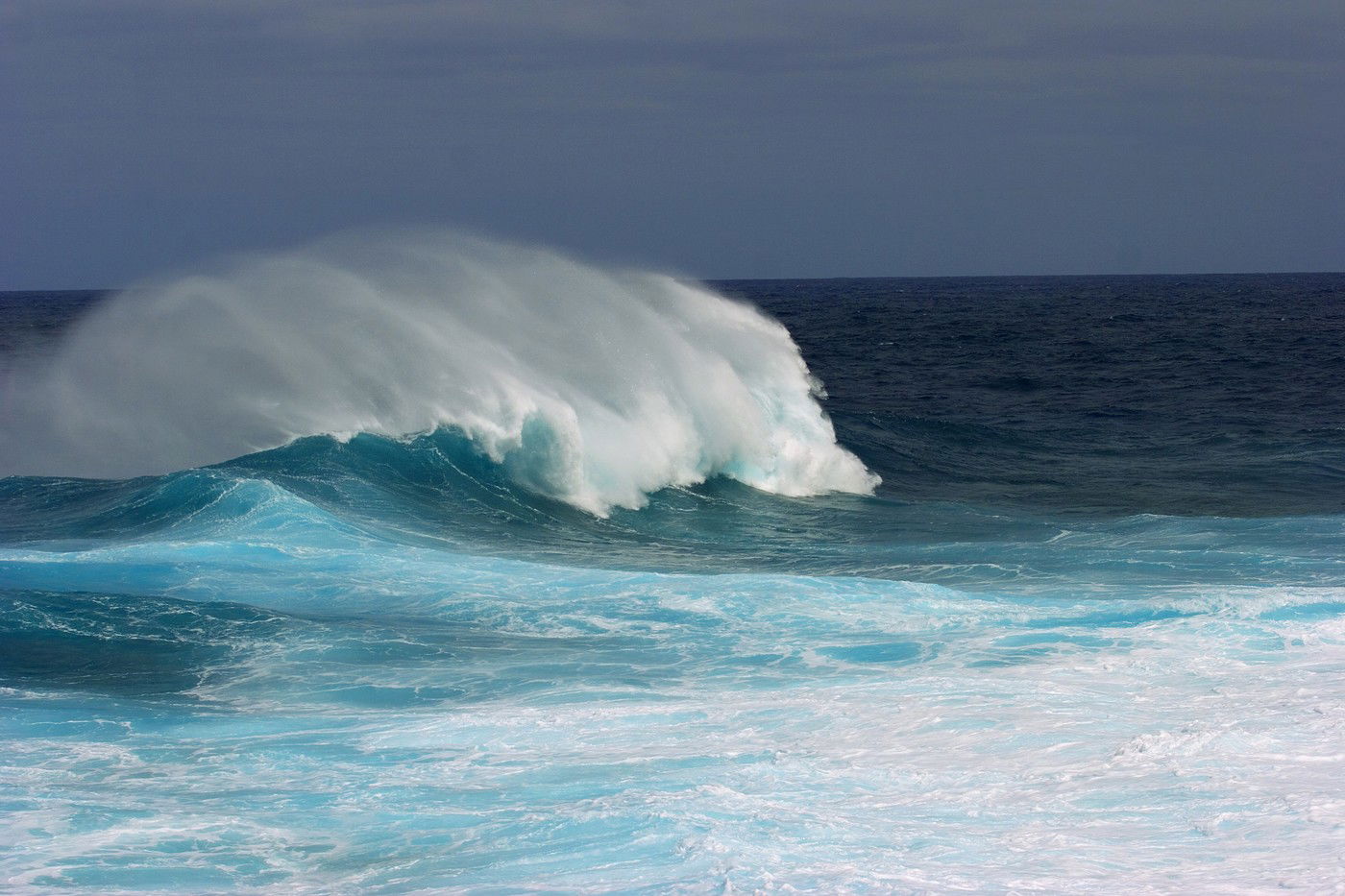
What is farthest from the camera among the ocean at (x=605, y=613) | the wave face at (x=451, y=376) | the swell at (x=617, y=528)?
the wave face at (x=451, y=376)

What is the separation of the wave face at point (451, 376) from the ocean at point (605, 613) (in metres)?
0.07

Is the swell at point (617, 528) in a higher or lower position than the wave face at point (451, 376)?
lower

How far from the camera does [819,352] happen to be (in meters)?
42.0

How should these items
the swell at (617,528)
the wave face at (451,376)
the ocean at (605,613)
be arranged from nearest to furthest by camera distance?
1. the ocean at (605,613)
2. the swell at (617,528)
3. the wave face at (451,376)

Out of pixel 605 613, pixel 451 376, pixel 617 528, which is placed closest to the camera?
pixel 605 613

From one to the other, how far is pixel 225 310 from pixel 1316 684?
49.6 ft

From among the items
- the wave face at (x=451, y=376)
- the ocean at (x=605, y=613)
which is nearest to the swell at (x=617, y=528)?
the ocean at (x=605, y=613)

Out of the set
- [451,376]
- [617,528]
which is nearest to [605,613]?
[617,528]

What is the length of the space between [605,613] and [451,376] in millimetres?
7728

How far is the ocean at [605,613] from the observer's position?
→ 5.55 metres

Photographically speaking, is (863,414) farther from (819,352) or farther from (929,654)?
(819,352)

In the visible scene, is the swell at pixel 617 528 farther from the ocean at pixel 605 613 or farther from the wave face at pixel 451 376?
the wave face at pixel 451 376

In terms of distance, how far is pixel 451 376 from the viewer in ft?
55.2

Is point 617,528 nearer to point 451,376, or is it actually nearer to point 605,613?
point 451,376
